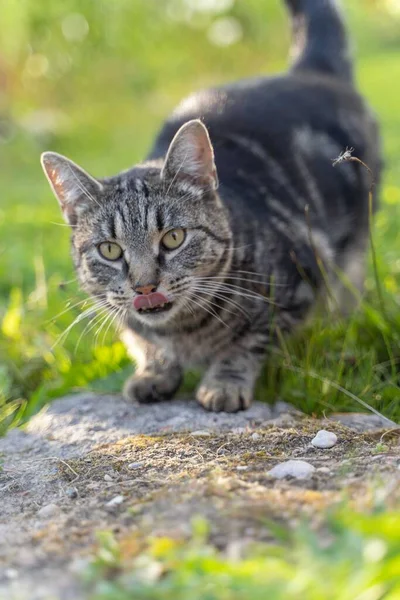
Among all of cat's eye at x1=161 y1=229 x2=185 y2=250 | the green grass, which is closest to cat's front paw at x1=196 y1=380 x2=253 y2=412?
cat's eye at x1=161 y1=229 x2=185 y2=250

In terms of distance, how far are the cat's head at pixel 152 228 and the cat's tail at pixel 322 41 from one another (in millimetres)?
1560

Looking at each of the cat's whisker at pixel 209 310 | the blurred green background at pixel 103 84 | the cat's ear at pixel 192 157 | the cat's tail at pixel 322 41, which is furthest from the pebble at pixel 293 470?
the cat's tail at pixel 322 41

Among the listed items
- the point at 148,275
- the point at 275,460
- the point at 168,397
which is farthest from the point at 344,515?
the point at 168,397

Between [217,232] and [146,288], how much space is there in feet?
1.14

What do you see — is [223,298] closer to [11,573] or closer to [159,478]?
[159,478]

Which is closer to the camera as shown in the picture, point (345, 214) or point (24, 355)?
point (24, 355)

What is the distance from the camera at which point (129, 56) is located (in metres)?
12.9

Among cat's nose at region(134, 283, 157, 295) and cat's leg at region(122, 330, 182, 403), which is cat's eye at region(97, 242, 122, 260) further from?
cat's leg at region(122, 330, 182, 403)

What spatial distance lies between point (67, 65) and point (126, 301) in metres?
11.1

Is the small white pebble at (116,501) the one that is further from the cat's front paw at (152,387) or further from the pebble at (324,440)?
the cat's front paw at (152,387)

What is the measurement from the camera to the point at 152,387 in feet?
7.82

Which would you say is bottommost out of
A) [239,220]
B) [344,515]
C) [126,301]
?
[344,515]

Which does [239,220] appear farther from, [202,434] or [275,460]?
[275,460]

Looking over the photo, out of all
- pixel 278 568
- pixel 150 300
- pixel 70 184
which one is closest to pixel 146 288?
pixel 150 300
